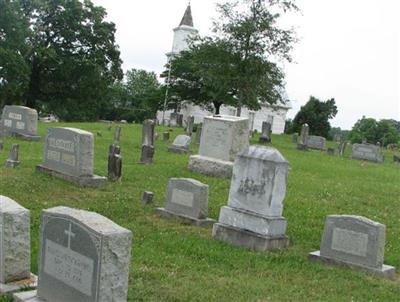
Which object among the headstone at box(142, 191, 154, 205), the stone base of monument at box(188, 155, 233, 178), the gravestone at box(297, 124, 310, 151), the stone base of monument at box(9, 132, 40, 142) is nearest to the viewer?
the headstone at box(142, 191, 154, 205)

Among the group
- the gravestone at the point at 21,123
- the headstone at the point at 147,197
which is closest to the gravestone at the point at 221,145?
the headstone at the point at 147,197

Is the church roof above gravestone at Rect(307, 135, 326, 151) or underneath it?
above

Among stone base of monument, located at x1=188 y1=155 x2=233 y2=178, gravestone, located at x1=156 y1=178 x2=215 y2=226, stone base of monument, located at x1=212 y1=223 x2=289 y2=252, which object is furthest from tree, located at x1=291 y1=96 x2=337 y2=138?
stone base of monument, located at x1=212 y1=223 x2=289 y2=252

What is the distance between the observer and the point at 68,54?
146 feet

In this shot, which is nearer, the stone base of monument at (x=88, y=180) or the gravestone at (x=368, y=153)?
the stone base of monument at (x=88, y=180)

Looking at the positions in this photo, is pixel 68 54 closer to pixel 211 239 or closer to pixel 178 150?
pixel 178 150

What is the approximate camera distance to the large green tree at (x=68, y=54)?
43.0 meters

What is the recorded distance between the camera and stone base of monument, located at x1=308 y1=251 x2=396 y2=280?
26.6ft

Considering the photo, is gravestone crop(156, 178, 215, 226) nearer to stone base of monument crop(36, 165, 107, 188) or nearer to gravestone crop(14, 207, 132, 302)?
stone base of monument crop(36, 165, 107, 188)

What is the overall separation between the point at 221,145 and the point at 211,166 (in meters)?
0.69

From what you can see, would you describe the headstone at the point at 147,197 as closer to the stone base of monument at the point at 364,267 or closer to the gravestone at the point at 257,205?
the gravestone at the point at 257,205

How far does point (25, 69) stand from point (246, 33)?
53.2ft

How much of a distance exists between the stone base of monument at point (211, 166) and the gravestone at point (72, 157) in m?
3.79

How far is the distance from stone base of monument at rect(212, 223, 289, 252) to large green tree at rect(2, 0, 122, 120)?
34.8 meters
